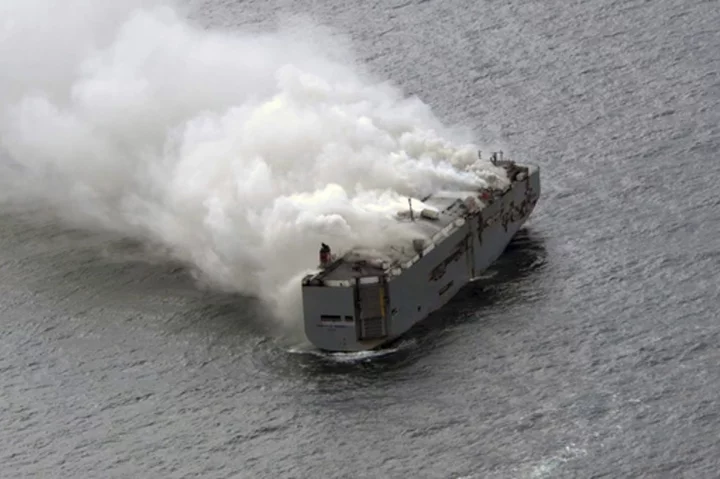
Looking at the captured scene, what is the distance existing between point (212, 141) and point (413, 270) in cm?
2194

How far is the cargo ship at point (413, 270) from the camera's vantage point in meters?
93.2

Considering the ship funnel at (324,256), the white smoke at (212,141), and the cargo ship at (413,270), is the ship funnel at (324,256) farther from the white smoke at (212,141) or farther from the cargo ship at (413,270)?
the white smoke at (212,141)

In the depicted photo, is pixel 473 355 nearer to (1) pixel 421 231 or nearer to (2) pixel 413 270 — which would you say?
(2) pixel 413 270

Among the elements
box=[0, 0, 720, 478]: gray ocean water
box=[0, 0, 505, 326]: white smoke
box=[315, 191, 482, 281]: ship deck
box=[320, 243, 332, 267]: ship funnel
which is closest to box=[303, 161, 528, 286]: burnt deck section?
box=[315, 191, 482, 281]: ship deck

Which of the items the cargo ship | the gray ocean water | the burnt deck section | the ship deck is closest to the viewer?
the gray ocean water

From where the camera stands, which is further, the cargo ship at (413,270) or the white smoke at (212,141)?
the white smoke at (212,141)

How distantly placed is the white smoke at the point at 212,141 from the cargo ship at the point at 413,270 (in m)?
2.30

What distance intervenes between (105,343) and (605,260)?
97.9 feet

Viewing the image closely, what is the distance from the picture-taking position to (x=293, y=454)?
3241 inches

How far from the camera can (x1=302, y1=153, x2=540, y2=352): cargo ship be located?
306 ft

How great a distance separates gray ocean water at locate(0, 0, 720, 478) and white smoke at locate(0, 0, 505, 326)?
3678 mm

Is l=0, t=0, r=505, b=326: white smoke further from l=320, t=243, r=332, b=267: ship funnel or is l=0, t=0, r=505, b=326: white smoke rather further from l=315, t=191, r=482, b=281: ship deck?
l=320, t=243, r=332, b=267: ship funnel

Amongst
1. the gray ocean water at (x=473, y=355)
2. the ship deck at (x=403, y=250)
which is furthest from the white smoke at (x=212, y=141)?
the gray ocean water at (x=473, y=355)

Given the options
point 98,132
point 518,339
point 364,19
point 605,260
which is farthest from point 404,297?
point 364,19
